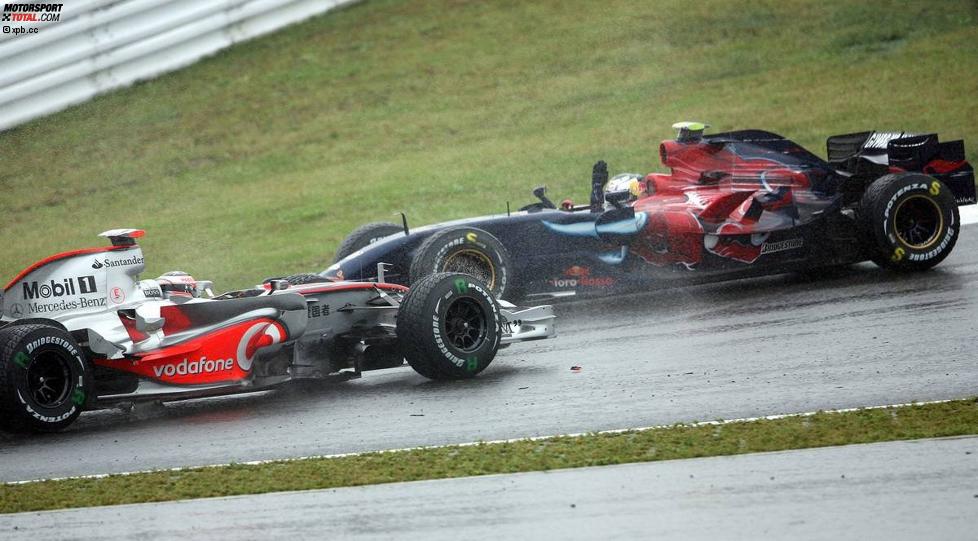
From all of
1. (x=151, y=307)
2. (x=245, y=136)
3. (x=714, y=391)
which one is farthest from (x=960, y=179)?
A: (x=245, y=136)

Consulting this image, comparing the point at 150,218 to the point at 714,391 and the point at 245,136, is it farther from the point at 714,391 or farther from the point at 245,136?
the point at 714,391

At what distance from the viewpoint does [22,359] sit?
27.0ft

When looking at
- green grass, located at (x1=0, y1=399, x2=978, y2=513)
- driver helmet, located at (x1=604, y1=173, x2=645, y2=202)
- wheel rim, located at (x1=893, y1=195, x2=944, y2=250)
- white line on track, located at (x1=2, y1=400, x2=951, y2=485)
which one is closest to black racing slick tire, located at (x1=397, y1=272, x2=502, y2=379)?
white line on track, located at (x1=2, y1=400, x2=951, y2=485)

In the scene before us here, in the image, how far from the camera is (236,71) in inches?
915

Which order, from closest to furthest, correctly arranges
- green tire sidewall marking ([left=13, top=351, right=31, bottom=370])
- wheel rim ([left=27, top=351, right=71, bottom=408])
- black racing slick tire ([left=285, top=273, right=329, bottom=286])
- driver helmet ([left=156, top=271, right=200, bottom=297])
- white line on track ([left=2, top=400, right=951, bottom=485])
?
white line on track ([left=2, top=400, right=951, bottom=485]) → green tire sidewall marking ([left=13, top=351, right=31, bottom=370]) → wheel rim ([left=27, top=351, right=71, bottom=408]) → driver helmet ([left=156, top=271, right=200, bottom=297]) → black racing slick tire ([left=285, top=273, right=329, bottom=286])

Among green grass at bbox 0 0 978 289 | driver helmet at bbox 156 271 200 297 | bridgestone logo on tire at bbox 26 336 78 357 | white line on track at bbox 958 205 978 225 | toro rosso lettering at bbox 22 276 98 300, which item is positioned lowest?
white line on track at bbox 958 205 978 225

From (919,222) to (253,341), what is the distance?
637cm

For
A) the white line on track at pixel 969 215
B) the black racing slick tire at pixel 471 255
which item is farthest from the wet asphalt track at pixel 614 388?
the white line on track at pixel 969 215

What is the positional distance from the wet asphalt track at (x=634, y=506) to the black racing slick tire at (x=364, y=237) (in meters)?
6.18

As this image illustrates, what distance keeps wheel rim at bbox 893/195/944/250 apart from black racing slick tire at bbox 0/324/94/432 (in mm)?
7253

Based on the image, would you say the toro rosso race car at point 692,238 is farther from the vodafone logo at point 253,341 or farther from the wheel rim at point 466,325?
the vodafone logo at point 253,341

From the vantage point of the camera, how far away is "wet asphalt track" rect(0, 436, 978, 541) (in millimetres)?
5406

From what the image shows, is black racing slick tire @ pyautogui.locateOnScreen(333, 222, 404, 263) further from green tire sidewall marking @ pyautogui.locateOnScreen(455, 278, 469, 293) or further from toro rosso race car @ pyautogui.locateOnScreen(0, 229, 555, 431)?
green tire sidewall marking @ pyautogui.locateOnScreen(455, 278, 469, 293)

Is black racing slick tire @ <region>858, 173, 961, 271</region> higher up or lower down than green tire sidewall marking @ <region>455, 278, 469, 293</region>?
lower down
